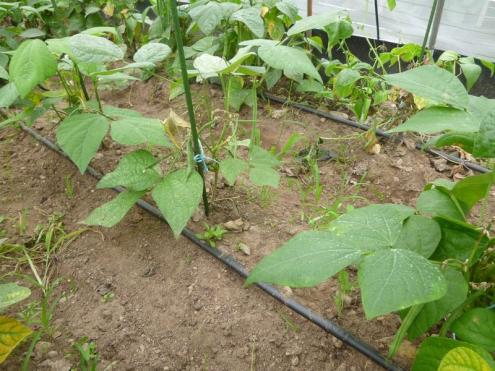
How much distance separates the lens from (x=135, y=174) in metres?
1.06

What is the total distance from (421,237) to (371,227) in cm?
12

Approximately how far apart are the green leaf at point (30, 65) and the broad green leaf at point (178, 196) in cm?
46

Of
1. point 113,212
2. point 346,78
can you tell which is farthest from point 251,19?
point 113,212

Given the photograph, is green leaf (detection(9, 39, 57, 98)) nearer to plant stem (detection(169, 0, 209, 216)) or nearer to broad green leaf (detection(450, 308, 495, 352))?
plant stem (detection(169, 0, 209, 216))

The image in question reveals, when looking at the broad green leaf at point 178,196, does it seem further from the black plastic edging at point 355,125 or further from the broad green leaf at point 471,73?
the broad green leaf at point 471,73

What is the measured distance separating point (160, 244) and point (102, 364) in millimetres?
365

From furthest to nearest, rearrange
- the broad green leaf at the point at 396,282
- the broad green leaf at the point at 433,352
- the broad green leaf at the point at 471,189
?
the broad green leaf at the point at 471,189
the broad green leaf at the point at 433,352
the broad green leaf at the point at 396,282

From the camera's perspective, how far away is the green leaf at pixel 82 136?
3.34ft

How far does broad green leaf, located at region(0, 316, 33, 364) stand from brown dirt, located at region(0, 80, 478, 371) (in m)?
0.09

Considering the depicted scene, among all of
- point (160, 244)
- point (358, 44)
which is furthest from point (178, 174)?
point (358, 44)

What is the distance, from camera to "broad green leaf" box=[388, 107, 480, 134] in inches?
27.4

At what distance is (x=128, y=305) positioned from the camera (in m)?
1.02

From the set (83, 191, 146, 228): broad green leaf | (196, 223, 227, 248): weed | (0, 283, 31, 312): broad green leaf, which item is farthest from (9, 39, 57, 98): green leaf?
(196, 223, 227, 248): weed

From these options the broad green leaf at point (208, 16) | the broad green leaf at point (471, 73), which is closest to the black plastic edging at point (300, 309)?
the broad green leaf at point (208, 16)
